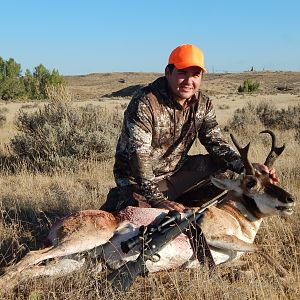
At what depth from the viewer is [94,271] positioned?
4117 millimetres

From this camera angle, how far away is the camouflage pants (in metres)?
5.43

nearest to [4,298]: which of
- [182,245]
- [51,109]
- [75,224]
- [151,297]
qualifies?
[75,224]

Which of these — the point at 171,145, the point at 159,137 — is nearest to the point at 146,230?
the point at 159,137

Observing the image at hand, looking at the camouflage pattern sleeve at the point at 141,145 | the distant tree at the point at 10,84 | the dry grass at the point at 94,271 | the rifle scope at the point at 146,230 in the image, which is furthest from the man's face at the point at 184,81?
the distant tree at the point at 10,84

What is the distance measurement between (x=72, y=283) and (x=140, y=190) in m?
1.46

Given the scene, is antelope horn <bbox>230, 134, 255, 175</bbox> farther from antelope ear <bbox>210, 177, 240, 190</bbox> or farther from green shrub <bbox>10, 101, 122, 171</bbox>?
green shrub <bbox>10, 101, 122, 171</bbox>

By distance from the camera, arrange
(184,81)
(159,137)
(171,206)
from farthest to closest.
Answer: (159,137) < (184,81) < (171,206)

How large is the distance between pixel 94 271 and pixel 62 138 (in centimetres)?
548

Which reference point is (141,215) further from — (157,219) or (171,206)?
(171,206)

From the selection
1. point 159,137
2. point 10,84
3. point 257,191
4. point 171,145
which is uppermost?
point 159,137

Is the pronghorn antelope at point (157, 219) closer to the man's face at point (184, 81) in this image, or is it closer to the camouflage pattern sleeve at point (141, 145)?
the camouflage pattern sleeve at point (141, 145)

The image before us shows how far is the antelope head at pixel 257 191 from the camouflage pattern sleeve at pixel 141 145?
626mm

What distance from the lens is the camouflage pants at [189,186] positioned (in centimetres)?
543

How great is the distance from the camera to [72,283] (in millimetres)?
3924
